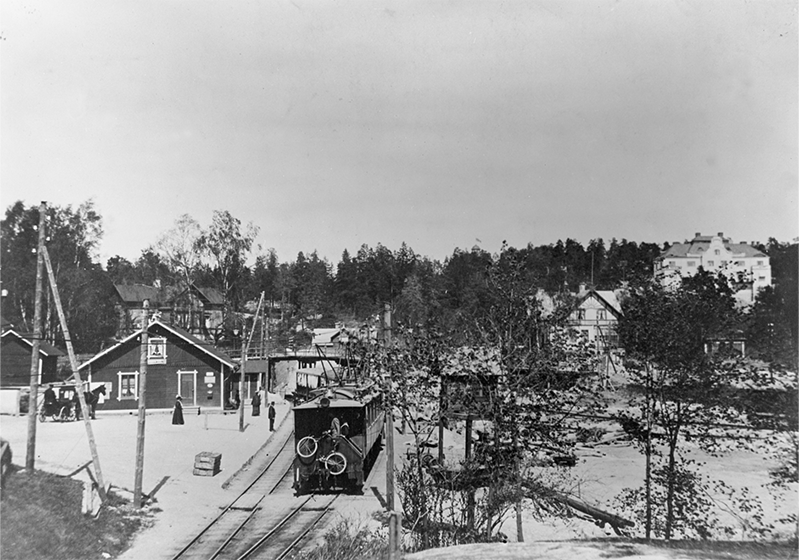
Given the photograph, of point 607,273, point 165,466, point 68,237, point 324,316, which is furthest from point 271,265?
point 165,466

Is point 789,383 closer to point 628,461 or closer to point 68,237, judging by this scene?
point 628,461

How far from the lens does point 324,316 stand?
257 ft

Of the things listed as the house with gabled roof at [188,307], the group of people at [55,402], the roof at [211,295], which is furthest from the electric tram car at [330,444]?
the roof at [211,295]

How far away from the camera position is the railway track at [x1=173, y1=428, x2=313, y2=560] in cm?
1395

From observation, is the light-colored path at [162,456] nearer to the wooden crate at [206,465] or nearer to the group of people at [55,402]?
the wooden crate at [206,465]

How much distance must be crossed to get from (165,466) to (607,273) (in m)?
88.9

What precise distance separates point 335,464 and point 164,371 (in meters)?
18.3

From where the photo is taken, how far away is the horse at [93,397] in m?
28.9

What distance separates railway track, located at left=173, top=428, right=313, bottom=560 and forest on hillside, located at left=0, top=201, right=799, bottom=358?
575 cm

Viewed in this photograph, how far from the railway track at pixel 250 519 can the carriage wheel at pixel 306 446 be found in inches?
53.7

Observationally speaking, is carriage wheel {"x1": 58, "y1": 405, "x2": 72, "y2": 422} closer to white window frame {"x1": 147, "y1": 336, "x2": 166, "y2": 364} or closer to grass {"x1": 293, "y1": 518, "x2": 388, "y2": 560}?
white window frame {"x1": 147, "y1": 336, "x2": 166, "y2": 364}

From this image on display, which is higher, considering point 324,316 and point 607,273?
point 607,273

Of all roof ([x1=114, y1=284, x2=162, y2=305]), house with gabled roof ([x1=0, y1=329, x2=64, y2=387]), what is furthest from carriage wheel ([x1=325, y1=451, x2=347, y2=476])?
A: roof ([x1=114, y1=284, x2=162, y2=305])

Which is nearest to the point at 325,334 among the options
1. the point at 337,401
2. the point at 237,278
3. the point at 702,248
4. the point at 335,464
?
the point at 237,278
